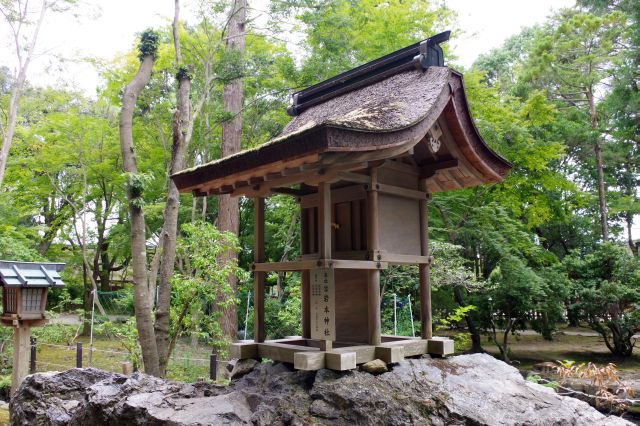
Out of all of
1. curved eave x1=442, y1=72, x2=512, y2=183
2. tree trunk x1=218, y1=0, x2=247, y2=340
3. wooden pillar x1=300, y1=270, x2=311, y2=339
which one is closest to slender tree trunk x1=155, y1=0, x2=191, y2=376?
tree trunk x1=218, y1=0, x2=247, y2=340

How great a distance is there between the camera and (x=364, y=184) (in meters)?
4.57

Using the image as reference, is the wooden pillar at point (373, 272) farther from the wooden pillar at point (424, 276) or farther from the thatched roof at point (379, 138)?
the wooden pillar at point (424, 276)

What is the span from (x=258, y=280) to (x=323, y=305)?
1.16 m

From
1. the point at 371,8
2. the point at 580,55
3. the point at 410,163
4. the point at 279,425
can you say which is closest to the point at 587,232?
the point at 580,55

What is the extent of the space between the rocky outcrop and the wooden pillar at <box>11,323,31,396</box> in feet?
11.1

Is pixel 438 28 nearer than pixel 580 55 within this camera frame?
Yes

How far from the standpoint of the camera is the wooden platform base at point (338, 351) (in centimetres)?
389

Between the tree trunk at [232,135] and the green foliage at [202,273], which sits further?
the tree trunk at [232,135]

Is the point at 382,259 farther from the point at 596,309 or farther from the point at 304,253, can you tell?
the point at 596,309

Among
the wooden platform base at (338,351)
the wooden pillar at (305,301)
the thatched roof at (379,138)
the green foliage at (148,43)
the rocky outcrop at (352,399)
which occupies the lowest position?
the rocky outcrop at (352,399)

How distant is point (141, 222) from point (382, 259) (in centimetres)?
472

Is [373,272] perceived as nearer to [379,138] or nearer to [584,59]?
[379,138]

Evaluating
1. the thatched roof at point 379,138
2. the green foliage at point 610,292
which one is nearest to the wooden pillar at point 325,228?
the thatched roof at point 379,138

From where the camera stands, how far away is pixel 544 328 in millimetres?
14031
